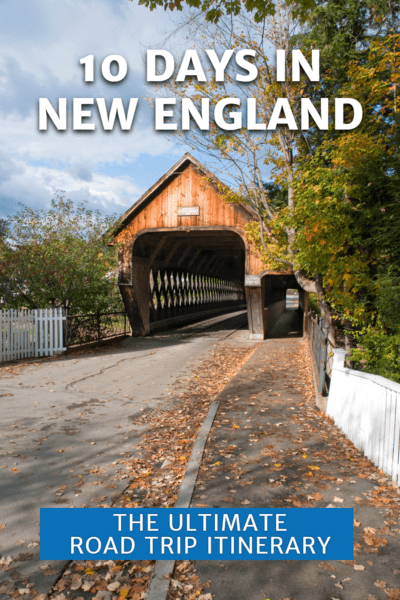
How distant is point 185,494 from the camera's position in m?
4.29

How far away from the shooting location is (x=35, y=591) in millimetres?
3023

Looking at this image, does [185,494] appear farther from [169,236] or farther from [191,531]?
[169,236]

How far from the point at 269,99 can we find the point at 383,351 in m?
8.13

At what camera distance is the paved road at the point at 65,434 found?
153 inches

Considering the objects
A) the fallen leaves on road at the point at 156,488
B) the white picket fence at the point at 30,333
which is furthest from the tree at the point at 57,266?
the fallen leaves on road at the point at 156,488

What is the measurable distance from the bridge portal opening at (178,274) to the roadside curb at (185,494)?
41.6ft

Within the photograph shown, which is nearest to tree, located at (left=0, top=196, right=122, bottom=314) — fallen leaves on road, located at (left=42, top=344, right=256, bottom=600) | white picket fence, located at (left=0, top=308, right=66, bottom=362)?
white picket fence, located at (left=0, top=308, right=66, bottom=362)

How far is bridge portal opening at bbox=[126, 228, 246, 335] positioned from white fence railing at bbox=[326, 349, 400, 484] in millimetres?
12689

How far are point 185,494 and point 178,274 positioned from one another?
73.3ft

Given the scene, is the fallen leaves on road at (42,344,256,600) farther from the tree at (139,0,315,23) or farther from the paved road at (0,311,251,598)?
the tree at (139,0,315,23)

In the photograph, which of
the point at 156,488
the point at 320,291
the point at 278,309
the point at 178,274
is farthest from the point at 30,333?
the point at 278,309

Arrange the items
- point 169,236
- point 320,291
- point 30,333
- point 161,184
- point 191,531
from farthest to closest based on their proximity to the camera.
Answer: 1. point 169,236
2. point 161,184
3. point 30,333
4. point 320,291
5. point 191,531

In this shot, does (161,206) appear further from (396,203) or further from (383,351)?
(383,351)

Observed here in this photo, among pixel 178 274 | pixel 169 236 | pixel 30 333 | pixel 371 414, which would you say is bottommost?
pixel 371 414
